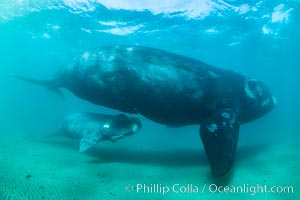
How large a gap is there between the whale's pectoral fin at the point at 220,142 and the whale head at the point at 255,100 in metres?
2.42

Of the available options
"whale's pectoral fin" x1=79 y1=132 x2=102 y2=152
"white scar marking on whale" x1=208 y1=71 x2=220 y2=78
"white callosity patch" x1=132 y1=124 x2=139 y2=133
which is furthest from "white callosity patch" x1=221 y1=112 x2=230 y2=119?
"whale's pectoral fin" x1=79 y1=132 x2=102 y2=152

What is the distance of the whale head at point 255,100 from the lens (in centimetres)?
1043

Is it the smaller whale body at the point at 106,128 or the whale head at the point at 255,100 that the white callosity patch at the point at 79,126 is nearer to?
the smaller whale body at the point at 106,128

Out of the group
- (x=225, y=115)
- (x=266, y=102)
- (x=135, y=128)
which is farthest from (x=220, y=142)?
(x=266, y=102)

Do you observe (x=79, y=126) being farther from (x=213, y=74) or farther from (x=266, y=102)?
(x=266, y=102)

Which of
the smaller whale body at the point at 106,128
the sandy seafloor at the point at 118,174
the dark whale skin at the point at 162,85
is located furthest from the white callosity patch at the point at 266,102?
the smaller whale body at the point at 106,128

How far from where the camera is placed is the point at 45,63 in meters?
59.6

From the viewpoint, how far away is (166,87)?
945cm

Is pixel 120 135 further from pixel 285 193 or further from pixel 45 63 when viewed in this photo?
pixel 45 63

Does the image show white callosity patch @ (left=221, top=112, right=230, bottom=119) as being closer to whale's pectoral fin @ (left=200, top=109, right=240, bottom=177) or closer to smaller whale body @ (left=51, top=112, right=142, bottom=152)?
whale's pectoral fin @ (left=200, top=109, right=240, bottom=177)

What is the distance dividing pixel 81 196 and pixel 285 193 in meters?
4.88

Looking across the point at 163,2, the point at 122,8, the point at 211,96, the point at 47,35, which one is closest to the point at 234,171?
the point at 211,96

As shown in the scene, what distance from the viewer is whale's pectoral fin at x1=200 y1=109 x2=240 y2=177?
7.38m

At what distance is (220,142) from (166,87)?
114 inches
